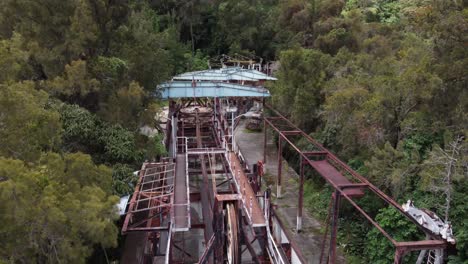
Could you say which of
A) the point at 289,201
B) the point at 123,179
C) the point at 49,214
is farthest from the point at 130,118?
the point at 49,214

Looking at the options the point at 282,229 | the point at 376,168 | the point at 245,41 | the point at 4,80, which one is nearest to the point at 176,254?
the point at 282,229

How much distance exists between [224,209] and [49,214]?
5.12 meters

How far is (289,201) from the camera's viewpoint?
14961 mm

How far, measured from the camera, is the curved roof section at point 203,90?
1711 centimetres

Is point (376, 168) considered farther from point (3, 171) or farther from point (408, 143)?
point (3, 171)

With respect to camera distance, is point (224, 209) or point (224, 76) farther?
point (224, 76)

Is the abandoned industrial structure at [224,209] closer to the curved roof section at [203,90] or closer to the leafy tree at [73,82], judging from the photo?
the curved roof section at [203,90]

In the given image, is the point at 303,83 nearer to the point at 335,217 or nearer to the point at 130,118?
the point at 130,118

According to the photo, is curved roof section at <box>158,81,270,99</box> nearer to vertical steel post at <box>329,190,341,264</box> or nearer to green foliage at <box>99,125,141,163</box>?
green foliage at <box>99,125,141,163</box>

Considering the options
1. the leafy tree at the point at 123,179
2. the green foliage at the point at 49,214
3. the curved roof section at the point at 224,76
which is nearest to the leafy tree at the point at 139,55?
the leafy tree at the point at 123,179

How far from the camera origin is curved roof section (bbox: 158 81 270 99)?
674 inches

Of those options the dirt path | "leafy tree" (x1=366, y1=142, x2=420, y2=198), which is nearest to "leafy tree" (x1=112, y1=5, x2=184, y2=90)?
the dirt path

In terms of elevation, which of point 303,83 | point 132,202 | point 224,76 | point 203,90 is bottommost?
point 132,202

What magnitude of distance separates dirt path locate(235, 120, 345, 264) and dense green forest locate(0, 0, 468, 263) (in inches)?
28.2
